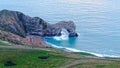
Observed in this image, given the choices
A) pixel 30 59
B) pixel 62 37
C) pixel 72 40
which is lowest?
pixel 72 40

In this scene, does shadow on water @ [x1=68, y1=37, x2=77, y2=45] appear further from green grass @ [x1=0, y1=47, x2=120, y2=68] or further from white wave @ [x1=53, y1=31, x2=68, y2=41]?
green grass @ [x1=0, y1=47, x2=120, y2=68]

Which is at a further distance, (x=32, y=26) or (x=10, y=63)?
(x=32, y=26)

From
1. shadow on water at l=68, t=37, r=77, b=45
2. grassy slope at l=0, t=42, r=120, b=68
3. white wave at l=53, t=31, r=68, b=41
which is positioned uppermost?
grassy slope at l=0, t=42, r=120, b=68

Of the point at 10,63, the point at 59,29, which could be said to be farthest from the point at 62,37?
the point at 10,63

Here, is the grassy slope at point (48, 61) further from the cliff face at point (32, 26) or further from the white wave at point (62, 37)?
the white wave at point (62, 37)

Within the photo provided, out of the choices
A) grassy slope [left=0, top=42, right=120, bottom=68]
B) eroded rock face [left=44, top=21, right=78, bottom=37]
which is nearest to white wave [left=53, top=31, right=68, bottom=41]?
eroded rock face [left=44, top=21, right=78, bottom=37]

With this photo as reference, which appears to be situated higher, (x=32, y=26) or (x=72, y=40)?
(x=32, y=26)

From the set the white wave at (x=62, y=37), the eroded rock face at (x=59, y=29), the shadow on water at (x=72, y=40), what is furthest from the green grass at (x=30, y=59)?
the eroded rock face at (x=59, y=29)

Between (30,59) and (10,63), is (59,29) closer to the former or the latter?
(30,59)

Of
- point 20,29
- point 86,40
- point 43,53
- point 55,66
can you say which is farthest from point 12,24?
point 55,66

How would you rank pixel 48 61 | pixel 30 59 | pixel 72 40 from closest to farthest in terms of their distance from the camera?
pixel 48 61
pixel 30 59
pixel 72 40

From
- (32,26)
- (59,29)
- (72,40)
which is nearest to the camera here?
(72,40)

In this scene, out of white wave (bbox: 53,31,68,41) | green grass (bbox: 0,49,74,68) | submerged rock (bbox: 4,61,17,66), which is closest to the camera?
submerged rock (bbox: 4,61,17,66)
